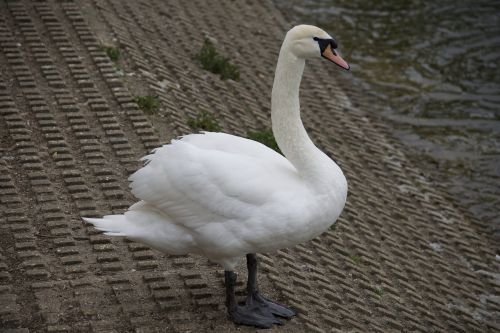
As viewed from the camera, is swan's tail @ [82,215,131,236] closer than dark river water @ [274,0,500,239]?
Yes

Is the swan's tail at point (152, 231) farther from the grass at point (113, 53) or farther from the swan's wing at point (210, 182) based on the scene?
the grass at point (113, 53)

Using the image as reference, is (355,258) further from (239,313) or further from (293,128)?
(293,128)

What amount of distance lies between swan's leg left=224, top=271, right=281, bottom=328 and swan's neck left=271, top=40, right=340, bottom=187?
89cm

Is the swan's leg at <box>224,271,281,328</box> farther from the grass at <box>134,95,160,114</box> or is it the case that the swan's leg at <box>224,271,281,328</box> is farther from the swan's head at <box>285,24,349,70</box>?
the grass at <box>134,95,160,114</box>

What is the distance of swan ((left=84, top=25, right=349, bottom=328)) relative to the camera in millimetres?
5723

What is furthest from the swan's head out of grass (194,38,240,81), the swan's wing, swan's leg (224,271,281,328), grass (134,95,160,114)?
grass (194,38,240,81)

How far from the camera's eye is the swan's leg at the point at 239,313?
6.11m

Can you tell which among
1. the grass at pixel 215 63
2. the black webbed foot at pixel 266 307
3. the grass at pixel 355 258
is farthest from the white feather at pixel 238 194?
the grass at pixel 215 63

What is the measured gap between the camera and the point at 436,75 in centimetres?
1281

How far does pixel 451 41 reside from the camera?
13.8 meters

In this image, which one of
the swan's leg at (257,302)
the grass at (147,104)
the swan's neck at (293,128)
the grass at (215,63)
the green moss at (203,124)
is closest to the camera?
the swan's neck at (293,128)

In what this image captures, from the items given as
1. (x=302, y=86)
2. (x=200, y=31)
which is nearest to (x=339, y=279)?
(x=302, y=86)

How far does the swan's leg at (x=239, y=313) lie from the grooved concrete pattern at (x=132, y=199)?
0.08m

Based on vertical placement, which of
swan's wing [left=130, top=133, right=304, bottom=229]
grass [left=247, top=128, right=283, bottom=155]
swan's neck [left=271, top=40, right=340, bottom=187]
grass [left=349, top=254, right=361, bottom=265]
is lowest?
grass [left=349, top=254, right=361, bottom=265]
